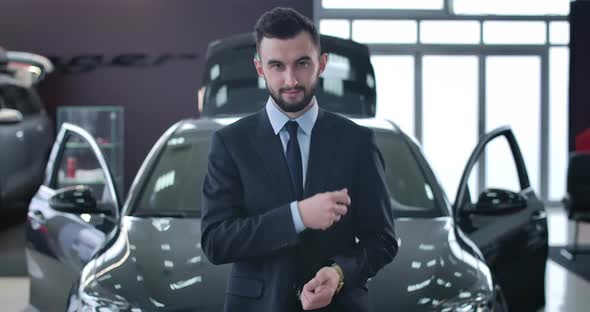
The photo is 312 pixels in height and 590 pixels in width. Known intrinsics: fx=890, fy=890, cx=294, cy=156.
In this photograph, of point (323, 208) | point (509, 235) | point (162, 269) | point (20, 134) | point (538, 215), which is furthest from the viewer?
point (20, 134)

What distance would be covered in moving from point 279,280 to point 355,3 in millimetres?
10152

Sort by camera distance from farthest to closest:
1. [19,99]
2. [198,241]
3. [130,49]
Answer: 1. [130,49]
2. [19,99]
3. [198,241]

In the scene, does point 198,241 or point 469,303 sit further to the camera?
point 198,241

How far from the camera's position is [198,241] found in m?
2.41

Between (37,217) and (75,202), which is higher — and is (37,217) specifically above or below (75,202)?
below

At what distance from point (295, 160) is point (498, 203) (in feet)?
4.45

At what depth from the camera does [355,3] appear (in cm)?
1133

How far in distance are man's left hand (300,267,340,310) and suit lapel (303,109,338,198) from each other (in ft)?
0.48

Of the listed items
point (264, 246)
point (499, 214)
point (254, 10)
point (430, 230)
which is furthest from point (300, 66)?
point (254, 10)

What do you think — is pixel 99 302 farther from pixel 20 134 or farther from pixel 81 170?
pixel 81 170

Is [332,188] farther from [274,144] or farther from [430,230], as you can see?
[430,230]

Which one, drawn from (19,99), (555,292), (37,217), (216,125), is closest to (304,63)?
(216,125)

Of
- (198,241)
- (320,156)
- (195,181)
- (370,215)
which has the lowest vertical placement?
(198,241)

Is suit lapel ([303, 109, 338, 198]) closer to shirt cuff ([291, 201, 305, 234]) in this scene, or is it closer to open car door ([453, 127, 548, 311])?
shirt cuff ([291, 201, 305, 234])
